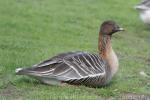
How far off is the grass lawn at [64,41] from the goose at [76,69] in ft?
0.54

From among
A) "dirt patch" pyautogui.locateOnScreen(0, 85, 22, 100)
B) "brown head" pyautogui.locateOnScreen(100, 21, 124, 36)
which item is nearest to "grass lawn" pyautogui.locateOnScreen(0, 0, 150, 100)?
"dirt patch" pyautogui.locateOnScreen(0, 85, 22, 100)

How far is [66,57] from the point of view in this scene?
9781 mm

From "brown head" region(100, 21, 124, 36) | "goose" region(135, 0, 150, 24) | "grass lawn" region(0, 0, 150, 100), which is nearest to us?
"grass lawn" region(0, 0, 150, 100)

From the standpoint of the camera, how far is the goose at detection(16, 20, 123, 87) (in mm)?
9469

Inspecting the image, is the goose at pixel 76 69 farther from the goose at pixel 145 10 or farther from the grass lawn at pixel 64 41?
the goose at pixel 145 10

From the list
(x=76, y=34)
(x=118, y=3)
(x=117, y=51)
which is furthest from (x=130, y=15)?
(x=117, y=51)

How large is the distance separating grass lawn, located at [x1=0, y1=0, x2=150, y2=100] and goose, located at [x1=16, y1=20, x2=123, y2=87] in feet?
0.54

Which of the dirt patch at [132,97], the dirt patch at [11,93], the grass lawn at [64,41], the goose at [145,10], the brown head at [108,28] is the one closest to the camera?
the dirt patch at [11,93]

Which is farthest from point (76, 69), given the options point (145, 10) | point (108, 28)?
point (145, 10)

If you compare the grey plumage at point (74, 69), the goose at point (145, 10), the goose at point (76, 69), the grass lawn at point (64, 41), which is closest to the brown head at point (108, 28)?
the goose at point (76, 69)

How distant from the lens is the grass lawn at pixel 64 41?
9383 millimetres

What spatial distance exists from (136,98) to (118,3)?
1385 centimetres

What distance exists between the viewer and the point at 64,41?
15.0m

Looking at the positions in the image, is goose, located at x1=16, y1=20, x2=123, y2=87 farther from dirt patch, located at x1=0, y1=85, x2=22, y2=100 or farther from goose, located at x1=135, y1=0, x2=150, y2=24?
goose, located at x1=135, y1=0, x2=150, y2=24
